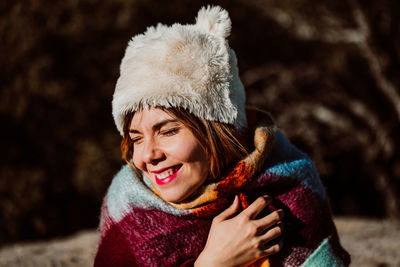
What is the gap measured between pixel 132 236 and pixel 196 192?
1.04ft

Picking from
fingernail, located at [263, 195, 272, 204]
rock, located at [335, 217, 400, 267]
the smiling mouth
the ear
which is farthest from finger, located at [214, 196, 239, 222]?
rock, located at [335, 217, 400, 267]

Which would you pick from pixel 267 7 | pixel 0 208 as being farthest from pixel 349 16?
pixel 0 208

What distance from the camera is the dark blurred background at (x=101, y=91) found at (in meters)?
5.95

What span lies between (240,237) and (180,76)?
67 centimetres

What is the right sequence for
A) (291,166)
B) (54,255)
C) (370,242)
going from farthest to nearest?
1. (370,242)
2. (54,255)
3. (291,166)

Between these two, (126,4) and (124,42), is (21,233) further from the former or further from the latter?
(126,4)

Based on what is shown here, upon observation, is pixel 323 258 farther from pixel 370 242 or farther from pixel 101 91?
pixel 101 91

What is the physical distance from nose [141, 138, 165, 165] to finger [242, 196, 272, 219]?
0.41 meters

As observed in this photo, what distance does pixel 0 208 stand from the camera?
6.11 m

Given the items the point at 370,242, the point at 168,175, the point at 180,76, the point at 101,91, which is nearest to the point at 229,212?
the point at 168,175

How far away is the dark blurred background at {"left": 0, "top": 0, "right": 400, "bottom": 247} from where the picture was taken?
5949mm

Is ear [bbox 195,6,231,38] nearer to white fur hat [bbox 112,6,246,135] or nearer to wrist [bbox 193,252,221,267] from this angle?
white fur hat [bbox 112,6,246,135]

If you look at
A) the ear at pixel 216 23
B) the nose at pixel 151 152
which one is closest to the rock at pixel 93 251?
the nose at pixel 151 152

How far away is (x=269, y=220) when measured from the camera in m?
1.56
